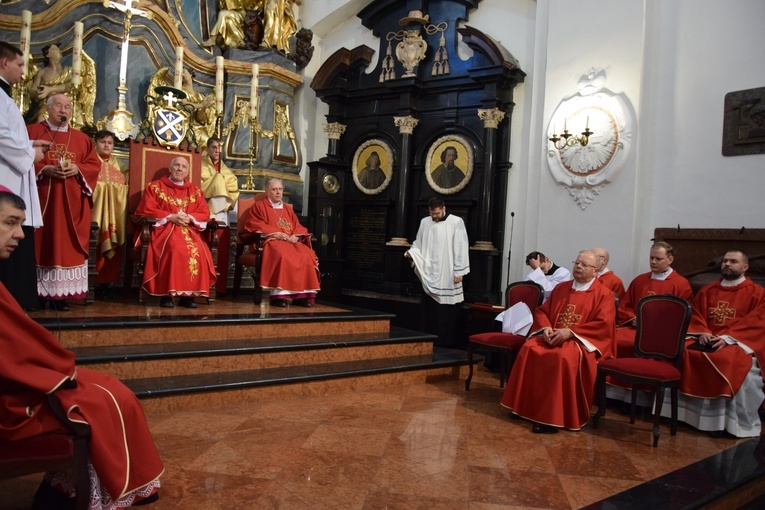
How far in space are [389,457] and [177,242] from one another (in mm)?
3274

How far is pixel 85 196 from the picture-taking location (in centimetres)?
528

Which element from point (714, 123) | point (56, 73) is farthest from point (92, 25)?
point (714, 123)

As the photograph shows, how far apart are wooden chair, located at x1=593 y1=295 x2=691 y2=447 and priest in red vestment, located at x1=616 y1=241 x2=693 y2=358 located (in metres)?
0.69

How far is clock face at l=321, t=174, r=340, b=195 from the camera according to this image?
9.52 m

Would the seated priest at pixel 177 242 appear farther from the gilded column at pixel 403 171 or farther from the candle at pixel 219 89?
the gilded column at pixel 403 171

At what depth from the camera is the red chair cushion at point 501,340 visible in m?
5.33

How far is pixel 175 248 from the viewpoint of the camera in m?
5.67

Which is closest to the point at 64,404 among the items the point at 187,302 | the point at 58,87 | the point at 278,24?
the point at 187,302

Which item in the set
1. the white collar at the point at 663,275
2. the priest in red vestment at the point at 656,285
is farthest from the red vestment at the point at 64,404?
the white collar at the point at 663,275

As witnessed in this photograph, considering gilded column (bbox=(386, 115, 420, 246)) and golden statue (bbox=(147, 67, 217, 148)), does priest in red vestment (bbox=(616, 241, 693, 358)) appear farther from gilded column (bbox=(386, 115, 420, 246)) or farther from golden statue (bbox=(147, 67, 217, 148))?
golden statue (bbox=(147, 67, 217, 148))

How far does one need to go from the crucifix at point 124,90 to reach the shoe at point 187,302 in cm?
284

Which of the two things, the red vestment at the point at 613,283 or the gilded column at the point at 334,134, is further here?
the gilded column at the point at 334,134

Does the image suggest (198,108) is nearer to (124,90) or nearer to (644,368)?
(124,90)

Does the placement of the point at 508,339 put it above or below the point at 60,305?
below
